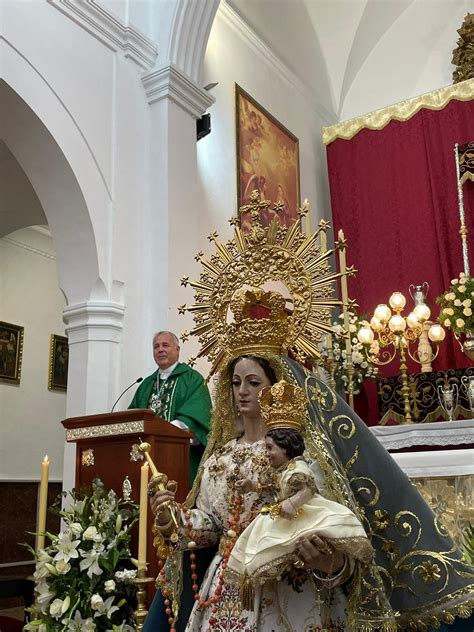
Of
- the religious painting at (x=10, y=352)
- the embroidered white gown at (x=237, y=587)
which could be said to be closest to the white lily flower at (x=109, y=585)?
the embroidered white gown at (x=237, y=587)

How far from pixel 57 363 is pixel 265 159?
3.62 metres

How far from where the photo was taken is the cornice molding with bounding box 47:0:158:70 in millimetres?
5336

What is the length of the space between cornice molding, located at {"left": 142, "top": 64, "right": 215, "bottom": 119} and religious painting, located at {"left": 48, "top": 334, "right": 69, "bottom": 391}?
395cm

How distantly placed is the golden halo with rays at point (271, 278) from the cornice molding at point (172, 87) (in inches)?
141

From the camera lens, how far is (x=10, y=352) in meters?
8.22

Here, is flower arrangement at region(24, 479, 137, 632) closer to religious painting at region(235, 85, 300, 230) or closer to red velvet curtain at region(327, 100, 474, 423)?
religious painting at region(235, 85, 300, 230)

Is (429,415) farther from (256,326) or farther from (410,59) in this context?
(410,59)

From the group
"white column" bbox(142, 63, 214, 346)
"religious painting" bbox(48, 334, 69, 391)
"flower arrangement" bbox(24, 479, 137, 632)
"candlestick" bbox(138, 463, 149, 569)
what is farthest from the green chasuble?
"religious painting" bbox(48, 334, 69, 391)

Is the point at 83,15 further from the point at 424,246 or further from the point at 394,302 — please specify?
the point at 424,246

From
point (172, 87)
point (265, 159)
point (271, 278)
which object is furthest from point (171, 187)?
point (271, 278)

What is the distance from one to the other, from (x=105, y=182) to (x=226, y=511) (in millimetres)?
3663

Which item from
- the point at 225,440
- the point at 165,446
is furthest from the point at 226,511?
the point at 165,446

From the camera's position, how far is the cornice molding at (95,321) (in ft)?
16.7

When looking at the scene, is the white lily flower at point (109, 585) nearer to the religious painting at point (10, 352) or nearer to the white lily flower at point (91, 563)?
the white lily flower at point (91, 563)
